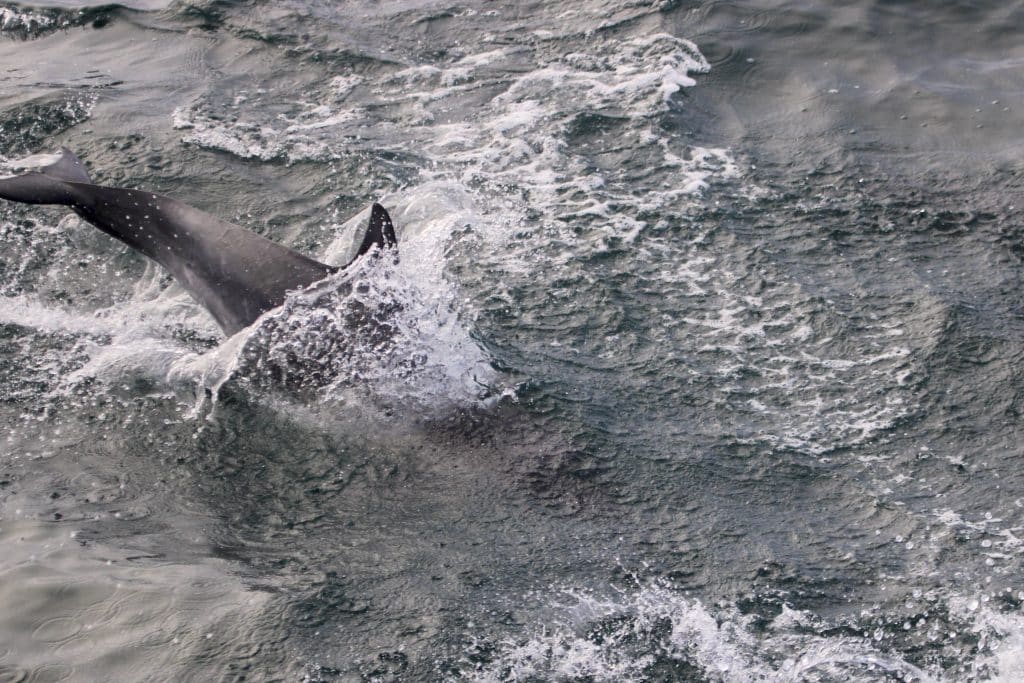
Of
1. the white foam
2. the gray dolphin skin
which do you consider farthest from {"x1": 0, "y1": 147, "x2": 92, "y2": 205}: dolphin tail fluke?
the white foam

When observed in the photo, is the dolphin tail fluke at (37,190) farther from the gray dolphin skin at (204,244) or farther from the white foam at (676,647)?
the white foam at (676,647)

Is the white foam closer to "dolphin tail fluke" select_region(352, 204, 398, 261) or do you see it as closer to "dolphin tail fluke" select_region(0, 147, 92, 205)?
"dolphin tail fluke" select_region(352, 204, 398, 261)

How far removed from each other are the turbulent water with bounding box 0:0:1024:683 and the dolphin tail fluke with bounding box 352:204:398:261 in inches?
6.5

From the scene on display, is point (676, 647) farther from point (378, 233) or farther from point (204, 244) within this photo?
point (204, 244)

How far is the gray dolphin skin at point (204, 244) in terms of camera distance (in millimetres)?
6137

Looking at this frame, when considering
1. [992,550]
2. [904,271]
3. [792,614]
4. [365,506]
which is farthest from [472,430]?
[904,271]

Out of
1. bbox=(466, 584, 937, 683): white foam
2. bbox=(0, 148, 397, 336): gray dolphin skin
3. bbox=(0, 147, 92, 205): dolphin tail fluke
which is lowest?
bbox=(466, 584, 937, 683): white foam

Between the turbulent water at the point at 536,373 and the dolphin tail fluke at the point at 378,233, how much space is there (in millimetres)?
165

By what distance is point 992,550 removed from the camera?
5.09 meters

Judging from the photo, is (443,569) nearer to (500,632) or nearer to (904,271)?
(500,632)

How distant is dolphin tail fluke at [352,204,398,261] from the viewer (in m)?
6.04

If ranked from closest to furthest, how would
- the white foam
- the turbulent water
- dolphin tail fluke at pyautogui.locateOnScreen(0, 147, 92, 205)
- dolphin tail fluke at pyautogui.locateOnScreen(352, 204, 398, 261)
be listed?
the white foam
the turbulent water
dolphin tail fluke at pyautogui.locateOnScreen(352, 204, 398, 261)
dolphin tail fluke at pyautogui.locateOnScreen(0, 147, 92, 205)

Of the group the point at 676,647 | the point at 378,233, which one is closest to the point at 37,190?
the point at 378,233

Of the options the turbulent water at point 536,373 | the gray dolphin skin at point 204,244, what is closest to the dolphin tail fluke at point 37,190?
the gray dolphin skin at point 204,244
